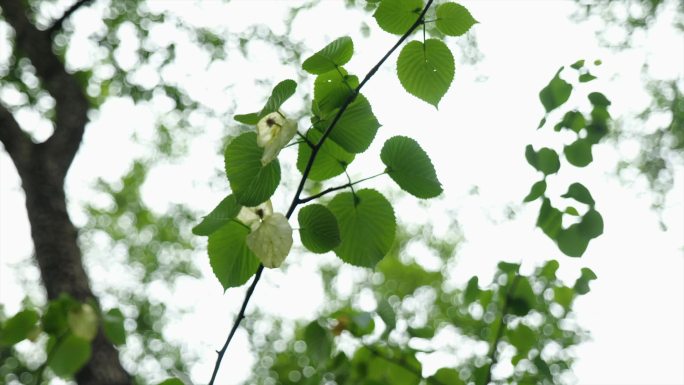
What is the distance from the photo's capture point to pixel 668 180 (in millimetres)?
3941

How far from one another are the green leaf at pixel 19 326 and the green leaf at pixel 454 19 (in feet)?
1.59

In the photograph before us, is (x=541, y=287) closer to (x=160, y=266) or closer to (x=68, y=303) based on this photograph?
(x=68, y=303)

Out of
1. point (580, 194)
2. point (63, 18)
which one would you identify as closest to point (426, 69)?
point (580, 194)

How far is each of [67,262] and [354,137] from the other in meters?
1.90

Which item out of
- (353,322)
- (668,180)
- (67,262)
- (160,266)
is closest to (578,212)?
(353,322)

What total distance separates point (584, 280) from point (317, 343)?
283 millimetres

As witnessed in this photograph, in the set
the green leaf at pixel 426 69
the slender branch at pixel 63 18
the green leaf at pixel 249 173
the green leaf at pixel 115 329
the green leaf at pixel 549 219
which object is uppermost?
the slender branch at pixel 63 18

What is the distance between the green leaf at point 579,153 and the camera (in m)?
0.69

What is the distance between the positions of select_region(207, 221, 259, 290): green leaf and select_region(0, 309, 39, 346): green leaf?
321mm

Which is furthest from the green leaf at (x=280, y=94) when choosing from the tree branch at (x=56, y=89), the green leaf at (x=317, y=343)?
the tree branch at (x=56, y=89)

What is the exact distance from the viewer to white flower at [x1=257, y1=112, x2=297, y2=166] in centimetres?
37

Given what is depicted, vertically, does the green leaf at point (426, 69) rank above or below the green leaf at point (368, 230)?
above

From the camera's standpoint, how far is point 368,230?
0.46m

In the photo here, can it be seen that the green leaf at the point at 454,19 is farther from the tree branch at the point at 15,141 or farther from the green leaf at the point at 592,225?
the tree branch at the point at 15,141
